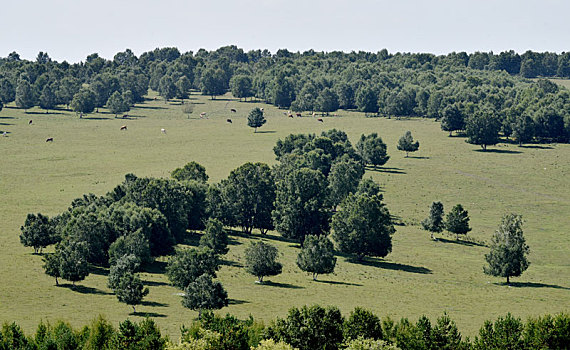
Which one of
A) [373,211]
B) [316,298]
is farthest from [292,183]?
[316,298]

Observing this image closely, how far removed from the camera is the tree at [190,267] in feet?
271

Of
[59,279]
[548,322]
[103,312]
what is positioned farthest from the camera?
[59,279]

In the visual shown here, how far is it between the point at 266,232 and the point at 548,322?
74.2 meters

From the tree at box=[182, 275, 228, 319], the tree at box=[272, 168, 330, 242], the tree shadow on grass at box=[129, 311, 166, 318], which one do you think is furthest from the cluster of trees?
the tree at box=[272, 168, 330, 242]

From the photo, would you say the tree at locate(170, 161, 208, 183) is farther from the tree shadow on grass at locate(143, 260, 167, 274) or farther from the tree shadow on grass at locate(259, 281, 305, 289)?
the tree shadow on grass at locate(259, 281, 305, 289)

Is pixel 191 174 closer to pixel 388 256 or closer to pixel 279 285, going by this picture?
pixel 388 256

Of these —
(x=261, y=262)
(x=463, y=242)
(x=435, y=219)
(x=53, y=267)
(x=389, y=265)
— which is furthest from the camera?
(x=435, y=219)

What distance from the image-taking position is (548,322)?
193ft

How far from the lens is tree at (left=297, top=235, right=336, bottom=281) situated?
97938mm

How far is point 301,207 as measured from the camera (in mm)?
119750

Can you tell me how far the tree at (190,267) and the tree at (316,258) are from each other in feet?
59.9

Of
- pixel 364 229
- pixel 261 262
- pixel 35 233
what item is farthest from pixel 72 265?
pixel 364 229

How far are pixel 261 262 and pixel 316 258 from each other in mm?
8784

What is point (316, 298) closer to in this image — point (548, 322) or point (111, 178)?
point (548, 322)
